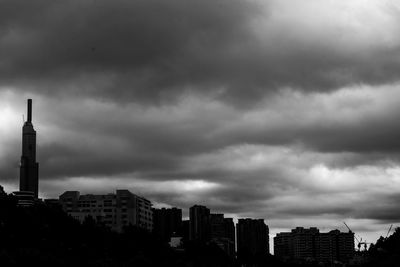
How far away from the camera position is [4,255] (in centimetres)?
14575

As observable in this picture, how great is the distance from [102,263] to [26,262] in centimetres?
3476

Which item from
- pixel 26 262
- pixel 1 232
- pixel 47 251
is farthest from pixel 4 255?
pixel 1 232

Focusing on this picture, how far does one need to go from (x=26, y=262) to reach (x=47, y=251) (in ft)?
101

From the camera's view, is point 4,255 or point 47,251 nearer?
point 4,255

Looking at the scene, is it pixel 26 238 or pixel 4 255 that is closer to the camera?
pixel 4 255

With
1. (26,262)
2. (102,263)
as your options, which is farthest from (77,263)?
(26,262)

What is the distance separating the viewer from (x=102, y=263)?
18500cm

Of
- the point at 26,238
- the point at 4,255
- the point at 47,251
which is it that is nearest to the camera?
the point at 4,255

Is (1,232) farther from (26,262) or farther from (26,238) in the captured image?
(26,262)

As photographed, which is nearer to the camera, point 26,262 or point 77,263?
point 26,262

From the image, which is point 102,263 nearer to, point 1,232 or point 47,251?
point 47,251

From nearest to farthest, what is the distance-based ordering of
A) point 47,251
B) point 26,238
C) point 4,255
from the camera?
point 4,255 < point 47,251 < point 26,238

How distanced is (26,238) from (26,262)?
48.0 meters

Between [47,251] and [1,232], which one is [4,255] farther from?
[1,232]
